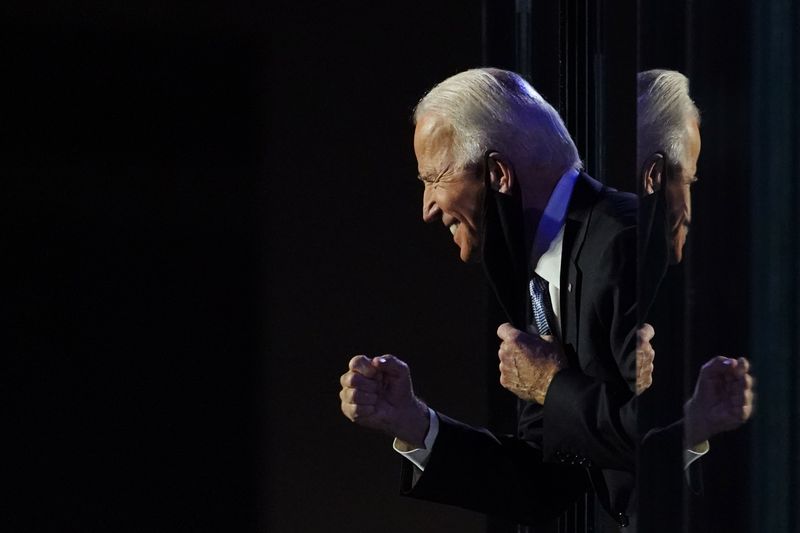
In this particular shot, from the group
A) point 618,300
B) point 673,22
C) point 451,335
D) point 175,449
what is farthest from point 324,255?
point 673,22

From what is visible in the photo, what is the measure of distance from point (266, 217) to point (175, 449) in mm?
410

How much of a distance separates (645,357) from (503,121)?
65cm

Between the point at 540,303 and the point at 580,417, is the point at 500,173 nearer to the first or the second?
the point at 540,303

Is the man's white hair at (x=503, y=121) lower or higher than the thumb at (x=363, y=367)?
higher

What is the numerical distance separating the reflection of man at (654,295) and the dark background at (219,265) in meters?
1.33

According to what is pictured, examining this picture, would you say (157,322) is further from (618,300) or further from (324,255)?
(618,300)

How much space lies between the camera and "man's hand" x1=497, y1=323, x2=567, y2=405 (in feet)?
3.54

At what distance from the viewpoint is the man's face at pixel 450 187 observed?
1.23 meters

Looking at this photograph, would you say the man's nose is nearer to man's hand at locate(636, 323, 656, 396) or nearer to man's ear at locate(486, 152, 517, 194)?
man's ear at locate(486, 152, 517, 194)

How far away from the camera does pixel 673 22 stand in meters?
0.52

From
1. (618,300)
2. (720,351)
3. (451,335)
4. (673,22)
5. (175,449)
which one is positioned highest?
(673,22)

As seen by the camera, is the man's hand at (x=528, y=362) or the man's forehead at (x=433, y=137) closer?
the man's hand at (x=528, y=362)

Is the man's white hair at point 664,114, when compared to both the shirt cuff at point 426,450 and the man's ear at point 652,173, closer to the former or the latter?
the man's ear at point 652,173

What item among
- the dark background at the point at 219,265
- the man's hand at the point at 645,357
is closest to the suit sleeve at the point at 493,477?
the man's hand at the point at 645,357
